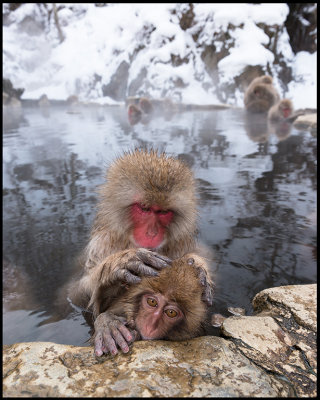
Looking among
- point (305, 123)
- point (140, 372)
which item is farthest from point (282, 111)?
point (140, 372)

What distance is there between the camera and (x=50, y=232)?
11.6 feet

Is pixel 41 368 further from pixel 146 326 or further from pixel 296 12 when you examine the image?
pixel 296 12

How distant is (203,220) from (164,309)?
215 cm

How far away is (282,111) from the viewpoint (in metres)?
10.9

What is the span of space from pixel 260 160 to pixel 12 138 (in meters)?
6.16

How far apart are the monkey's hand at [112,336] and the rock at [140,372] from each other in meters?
0.04

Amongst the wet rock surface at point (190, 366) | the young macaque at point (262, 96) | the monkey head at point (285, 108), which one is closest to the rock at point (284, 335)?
the wet rock surface at point (190, 366)

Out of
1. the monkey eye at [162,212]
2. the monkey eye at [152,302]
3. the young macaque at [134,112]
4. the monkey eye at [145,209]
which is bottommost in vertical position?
the monkey eye at [152,302]

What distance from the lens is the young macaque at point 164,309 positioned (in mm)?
1715

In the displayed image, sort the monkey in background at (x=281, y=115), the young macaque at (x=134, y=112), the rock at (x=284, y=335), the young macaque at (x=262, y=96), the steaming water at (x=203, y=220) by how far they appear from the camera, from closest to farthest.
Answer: the rock at (x=284, y=335)
the steaming water at (x=203, y=220)
the monkey in background at (x=281, y=115)
the young macaque at (x=262, y=96)
the young macaque at (x=134, y=112)

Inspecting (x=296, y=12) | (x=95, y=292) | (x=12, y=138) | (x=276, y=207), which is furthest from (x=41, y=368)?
(x=296, y=12)

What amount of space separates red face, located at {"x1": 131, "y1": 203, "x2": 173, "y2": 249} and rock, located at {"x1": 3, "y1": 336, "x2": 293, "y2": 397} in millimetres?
618

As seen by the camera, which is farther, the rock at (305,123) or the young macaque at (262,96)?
the young macaque at (262,96)

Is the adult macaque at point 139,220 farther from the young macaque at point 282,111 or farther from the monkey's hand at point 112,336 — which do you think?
the young macaque at point 282,111
